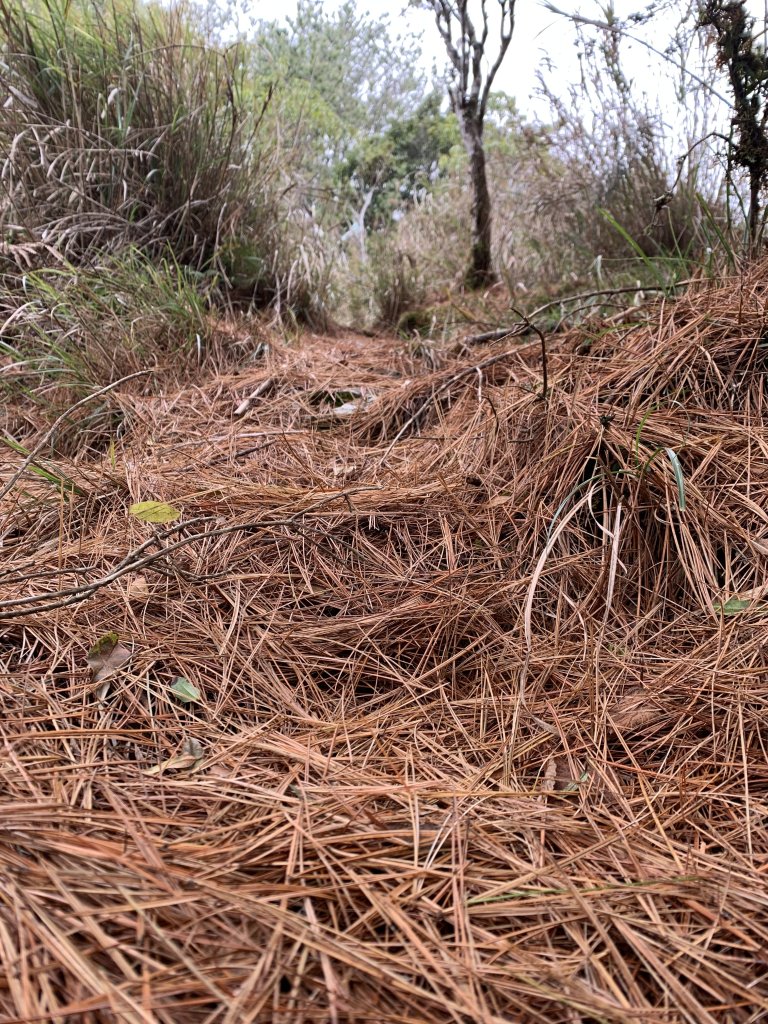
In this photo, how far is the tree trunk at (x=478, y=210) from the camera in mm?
3602

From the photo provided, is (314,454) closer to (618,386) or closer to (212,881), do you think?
(618,386)

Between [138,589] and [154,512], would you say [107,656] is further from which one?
[154,512]

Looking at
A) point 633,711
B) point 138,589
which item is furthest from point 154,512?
point 633,711

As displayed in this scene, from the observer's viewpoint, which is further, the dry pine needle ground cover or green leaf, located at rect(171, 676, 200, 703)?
green leaf, located at rect(171, 676, 200, 703)

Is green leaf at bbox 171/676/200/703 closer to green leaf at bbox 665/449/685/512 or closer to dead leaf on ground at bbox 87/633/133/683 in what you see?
dead leaf on ground at bbox 87/633/133/683

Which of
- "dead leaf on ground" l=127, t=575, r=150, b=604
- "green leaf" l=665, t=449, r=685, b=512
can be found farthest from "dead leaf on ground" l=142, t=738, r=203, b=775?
"green leaf" l=665, t=449, r=685, b=512

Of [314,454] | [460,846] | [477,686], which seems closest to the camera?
[460,846]

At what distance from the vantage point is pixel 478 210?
3771mm

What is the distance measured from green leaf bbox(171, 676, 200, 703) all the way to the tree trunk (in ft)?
11.5

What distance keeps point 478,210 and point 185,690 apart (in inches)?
142

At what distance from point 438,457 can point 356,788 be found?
0.92 m

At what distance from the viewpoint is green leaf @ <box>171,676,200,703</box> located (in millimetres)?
965

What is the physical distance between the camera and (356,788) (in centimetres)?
81

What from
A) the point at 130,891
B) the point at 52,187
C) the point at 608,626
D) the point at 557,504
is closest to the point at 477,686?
the point at 608,626
